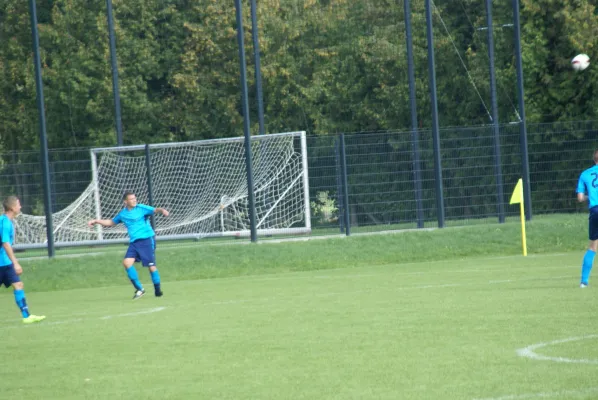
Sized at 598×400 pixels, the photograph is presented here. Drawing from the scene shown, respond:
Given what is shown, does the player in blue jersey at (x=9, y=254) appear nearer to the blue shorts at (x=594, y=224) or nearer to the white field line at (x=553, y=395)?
the blue shorts at (x=594, y=224)

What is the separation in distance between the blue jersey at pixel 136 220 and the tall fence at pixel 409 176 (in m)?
8.20

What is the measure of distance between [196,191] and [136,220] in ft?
32.5

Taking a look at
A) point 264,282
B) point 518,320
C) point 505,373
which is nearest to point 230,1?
point 264,282

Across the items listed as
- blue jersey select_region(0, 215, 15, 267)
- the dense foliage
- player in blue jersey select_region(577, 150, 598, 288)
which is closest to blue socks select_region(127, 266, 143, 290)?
blue jersey select_region(0, 215, 15, 267)

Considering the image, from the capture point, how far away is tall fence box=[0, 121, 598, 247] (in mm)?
26641

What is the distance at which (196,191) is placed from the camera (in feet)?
94.8

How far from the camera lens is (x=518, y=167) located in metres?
28.3

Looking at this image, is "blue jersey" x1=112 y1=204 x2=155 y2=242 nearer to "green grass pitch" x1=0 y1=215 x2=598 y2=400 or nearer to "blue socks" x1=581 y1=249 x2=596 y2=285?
"green grass pitch" x1=0 y1=215 x2=598 y2=400

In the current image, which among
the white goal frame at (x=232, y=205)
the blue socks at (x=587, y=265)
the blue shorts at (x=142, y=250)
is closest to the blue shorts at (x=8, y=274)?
the blue shorts at (x=142, y=250)

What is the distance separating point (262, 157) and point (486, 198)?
608 centimetres

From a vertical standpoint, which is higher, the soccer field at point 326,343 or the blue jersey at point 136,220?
the blue jersey at point 136,220

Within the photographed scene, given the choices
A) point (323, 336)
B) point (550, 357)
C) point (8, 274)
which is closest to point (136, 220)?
point (8, 274)

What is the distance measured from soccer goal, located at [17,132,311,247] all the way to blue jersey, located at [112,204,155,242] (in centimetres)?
773

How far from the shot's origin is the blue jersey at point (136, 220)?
747 inches
